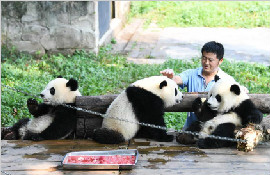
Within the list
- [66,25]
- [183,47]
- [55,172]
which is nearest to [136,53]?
[183,47]

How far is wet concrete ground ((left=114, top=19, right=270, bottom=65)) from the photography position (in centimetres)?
1052

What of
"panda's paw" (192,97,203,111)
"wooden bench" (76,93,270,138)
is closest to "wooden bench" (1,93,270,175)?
"wooden bench" (76,93,270,138)

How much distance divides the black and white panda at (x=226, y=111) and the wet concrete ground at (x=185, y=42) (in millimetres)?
5791

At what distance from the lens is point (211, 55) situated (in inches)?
179

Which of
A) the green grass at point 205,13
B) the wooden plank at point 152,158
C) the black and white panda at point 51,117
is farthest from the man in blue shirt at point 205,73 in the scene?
the green grass at point 205,13

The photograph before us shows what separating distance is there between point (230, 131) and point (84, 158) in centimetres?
141

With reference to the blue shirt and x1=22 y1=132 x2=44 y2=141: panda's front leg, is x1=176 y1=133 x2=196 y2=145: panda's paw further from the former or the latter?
x1=22 y1=132 x2=44 y2=141: panda's front leg

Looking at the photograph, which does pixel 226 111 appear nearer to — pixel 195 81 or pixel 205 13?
pixel 195 81

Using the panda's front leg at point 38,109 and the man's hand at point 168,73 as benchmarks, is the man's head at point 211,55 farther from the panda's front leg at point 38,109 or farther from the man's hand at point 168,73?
the panda's front leg at point 38,109

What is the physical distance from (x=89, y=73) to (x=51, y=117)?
154 inches

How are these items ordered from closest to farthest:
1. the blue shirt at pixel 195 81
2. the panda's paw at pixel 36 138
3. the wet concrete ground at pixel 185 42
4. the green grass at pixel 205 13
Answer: the panda's paw at pixel 36 138 → the blue shirt at pixel 195 81 → the wet concrete ground at pixel 185 42 → the green grass at pixel 205 13

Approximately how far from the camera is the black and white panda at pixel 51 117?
4.44 meters

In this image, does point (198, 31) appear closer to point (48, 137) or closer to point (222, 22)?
point (222, 22)

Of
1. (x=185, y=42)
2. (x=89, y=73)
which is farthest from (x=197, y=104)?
(x=185, y=42)
